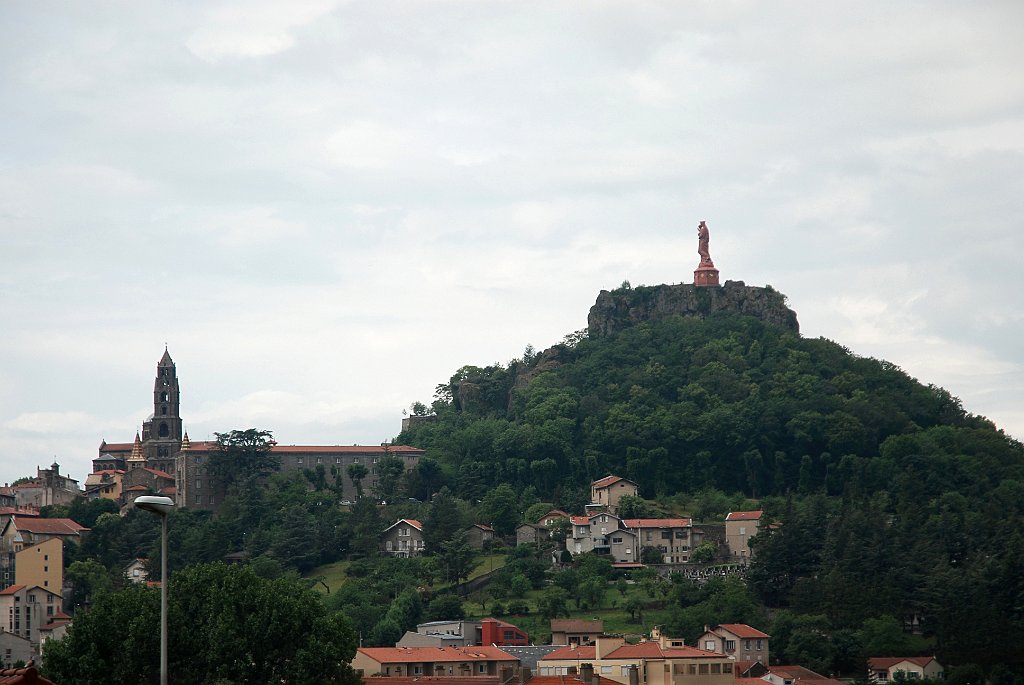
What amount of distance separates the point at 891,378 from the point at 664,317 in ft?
71.6

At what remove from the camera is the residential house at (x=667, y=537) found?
A: 128625mm

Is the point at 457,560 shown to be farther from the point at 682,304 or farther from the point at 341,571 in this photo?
the point at 682,304

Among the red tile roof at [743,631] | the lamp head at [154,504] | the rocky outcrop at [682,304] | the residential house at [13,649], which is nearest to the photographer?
the lamp head at [154,504]

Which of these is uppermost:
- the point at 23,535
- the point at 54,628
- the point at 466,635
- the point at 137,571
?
the point at 23,535

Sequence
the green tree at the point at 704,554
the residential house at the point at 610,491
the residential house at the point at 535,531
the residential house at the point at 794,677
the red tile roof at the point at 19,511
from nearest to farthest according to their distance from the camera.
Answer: the residential house at the point at 794,677 < the green tree at the point at 704,554 < the residential house at the point at 535,531 < the residential house at the point at 610,491 < the red tile roof at the point at 19,511

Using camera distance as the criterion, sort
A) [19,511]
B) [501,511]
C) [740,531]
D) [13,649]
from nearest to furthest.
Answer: [13,649] → [740,531] → [501,511] → [19,511]

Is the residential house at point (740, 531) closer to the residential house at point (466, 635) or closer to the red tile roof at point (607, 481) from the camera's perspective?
the red tile roof at point (607, 481)

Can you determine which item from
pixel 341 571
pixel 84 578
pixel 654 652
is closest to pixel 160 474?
pixel 84 578

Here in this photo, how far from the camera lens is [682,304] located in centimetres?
16750

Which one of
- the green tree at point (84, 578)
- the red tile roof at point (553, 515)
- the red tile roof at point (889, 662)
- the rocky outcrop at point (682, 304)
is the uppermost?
the rocky outcrop at point (682, 304)

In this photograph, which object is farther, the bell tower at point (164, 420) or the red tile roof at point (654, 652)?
the bell tower at point (164, 420)

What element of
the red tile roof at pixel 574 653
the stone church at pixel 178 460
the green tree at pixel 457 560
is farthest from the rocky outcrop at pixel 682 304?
the red tile roof at pixel 574 653

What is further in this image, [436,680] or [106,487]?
[106,487]

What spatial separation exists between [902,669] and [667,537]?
33150mm
